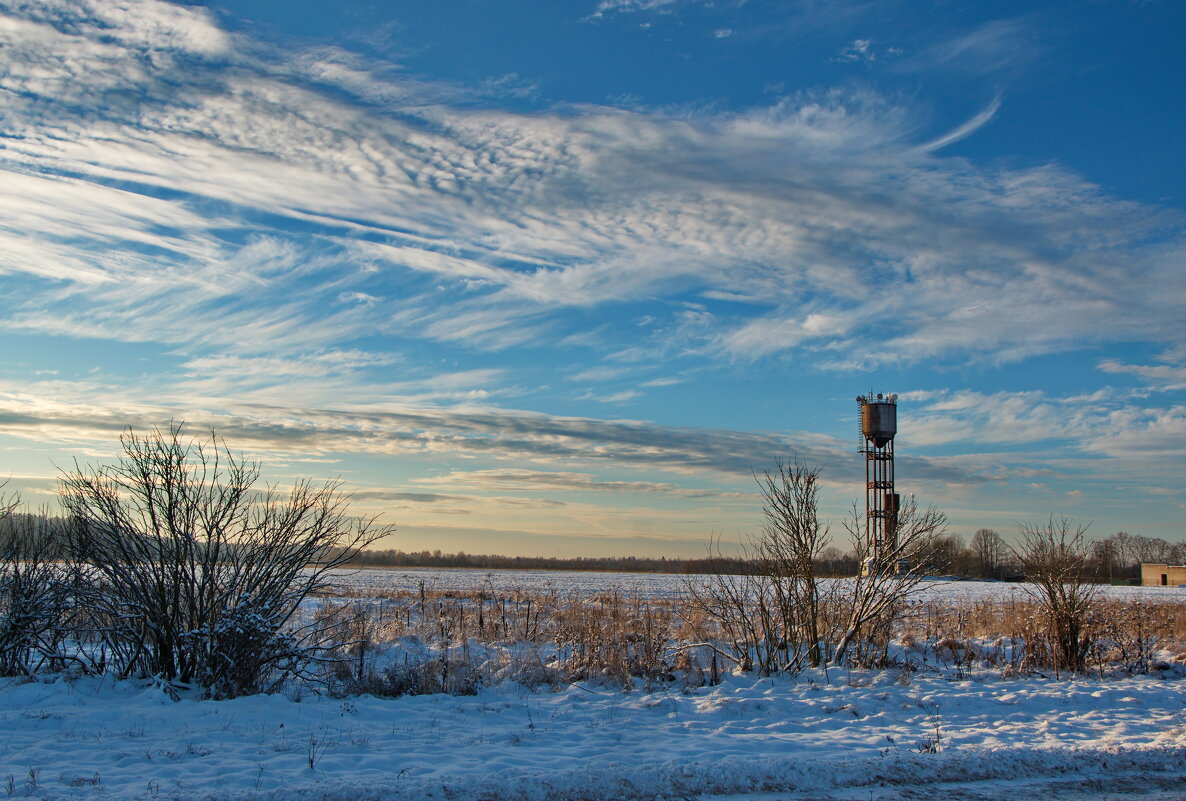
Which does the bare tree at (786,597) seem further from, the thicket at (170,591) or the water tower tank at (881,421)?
the water tower tank at (881,421)

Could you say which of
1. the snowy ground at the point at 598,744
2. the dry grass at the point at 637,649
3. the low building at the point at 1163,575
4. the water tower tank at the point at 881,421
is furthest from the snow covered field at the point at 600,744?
the low building at the point at 1163,575

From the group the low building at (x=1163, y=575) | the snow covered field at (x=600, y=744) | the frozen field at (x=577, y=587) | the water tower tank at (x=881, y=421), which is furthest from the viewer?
the low building at (x=1163, y=575)

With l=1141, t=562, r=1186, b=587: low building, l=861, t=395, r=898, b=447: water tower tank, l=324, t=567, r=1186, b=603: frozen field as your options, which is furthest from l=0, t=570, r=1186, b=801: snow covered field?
l=1141, t=562, r=1186, b=587: low building

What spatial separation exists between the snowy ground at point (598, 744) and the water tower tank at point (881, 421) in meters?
38.8

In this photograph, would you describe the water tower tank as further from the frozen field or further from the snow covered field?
the snow covered field

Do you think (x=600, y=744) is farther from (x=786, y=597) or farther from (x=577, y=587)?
(x=577, y=587)

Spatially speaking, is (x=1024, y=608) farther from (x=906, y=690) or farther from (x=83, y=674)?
(x=83, y=674)

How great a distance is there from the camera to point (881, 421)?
5059 cm

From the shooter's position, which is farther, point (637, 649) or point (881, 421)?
point (881, 421)

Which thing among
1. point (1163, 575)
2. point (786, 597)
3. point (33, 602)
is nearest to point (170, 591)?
point (33, 602)

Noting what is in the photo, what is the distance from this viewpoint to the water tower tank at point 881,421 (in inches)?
1992

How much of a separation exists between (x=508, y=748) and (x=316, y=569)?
18.5 feet

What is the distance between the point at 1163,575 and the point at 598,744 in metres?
91.2

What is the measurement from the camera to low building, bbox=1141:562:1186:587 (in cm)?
7612
